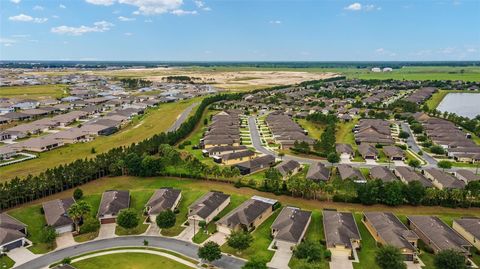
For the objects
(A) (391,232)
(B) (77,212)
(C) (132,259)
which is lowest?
(C) (132,259)

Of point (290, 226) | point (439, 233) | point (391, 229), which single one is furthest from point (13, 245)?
point (439, 233)

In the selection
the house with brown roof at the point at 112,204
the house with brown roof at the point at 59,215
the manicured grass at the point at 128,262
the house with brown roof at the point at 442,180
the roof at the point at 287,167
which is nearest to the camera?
the manicured grass at the point at 128,262

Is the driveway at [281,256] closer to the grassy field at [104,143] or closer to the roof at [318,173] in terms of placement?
the roof at [318,173]

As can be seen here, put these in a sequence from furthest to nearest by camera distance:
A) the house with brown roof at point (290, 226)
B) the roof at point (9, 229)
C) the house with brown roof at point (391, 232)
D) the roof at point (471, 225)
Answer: the roof at point (471, 225)
the house with brown roof at point (290, 226)
the roof at point (9, 229)
the house with brown roof at point (391, 232)

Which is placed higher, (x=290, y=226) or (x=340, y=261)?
(x=290, y=226)

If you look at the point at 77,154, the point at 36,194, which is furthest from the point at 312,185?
the point at 77,154

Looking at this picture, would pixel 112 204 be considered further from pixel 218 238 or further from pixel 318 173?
pixel 318 173

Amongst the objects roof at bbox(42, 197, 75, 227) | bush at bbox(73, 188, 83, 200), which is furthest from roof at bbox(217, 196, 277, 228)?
bush at bbox(73, 188, 83, 200)

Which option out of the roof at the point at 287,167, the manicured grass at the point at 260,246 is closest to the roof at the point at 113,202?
the manicured grass at the point at 260,246

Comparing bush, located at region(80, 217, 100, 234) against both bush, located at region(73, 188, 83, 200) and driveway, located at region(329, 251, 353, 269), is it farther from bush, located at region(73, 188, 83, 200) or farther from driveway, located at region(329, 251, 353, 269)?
driveway, located at region(329, 251, 353, 269)
